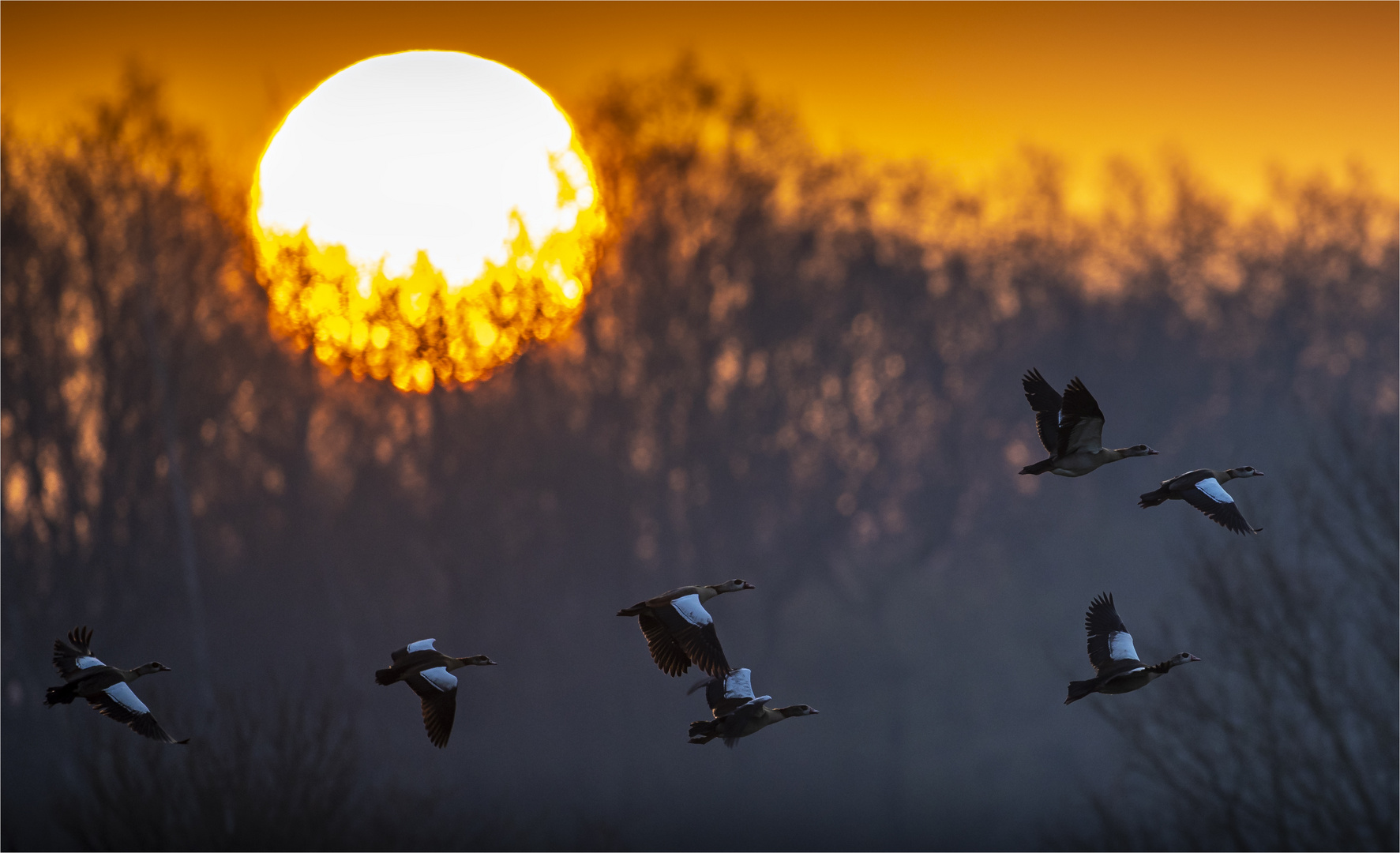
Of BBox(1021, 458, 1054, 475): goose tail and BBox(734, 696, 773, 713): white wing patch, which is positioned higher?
BBox(1021, 458, 1054, 475): goose tail


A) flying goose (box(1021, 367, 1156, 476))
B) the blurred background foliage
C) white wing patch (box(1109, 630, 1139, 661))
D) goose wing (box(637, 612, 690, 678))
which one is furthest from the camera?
the blurred background foliage

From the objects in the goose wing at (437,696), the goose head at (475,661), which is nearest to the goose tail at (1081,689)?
the goose head at (475,661)

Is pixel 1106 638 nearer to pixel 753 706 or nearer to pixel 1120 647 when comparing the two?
pixel 1120 647

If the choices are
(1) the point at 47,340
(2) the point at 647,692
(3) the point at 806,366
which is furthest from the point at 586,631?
(1) the point at 47,340

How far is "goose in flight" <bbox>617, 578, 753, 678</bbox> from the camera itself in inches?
302

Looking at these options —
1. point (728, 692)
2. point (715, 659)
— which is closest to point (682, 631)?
point (715, 659)

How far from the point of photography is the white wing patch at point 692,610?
25.7 feet

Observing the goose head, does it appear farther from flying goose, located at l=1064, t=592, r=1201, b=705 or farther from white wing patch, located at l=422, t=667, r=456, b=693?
flying goose, located at l=1064, t=592, r=1201, b=705

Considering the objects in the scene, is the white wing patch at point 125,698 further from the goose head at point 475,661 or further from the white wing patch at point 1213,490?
the white wing patch at point 1213,490

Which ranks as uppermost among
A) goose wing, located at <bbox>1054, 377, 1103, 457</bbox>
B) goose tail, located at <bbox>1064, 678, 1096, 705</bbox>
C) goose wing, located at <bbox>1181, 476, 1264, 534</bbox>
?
goose wing, located at <bbox>1054, 377, 1103, 457</bbox>

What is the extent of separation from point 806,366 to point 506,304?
7990 mm

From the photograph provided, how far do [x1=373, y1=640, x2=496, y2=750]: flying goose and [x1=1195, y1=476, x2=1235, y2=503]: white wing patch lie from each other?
4327 mm

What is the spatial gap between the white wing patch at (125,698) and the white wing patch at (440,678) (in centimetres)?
159

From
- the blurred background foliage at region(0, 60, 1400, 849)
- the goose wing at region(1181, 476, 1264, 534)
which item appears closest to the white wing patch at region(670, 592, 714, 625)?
the goose wing at region(1181, 476, 1264, 534)
